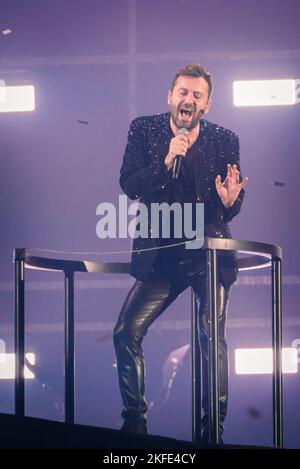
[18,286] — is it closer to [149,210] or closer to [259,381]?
[149,210]

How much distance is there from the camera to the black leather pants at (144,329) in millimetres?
2518

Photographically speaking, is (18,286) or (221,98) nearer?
(18,286)

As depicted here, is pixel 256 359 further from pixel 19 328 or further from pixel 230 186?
pixel 19 328

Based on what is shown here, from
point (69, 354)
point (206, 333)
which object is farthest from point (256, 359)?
point (206, 333)

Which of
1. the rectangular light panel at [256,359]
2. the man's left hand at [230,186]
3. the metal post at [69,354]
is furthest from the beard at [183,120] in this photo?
the rectangular light panel at [256,359]

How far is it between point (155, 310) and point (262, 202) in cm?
150

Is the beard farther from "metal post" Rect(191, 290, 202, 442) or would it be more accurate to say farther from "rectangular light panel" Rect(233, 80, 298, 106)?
"rectangular light panel" Rect(233, 80, 298, 106)

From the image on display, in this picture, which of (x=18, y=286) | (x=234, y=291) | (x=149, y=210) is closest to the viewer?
(x=18, y=286)

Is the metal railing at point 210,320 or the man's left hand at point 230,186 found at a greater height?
the man's left hand at point 230,186

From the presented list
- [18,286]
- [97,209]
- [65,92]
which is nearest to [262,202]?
[97,209]

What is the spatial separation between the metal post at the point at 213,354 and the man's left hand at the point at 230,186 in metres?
0.36

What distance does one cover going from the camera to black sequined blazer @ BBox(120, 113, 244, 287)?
2682 mm

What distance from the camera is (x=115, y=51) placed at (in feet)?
13.2

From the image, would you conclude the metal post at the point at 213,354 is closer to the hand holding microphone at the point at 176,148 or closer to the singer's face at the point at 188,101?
the hand holding microphone at the point at 176,148
